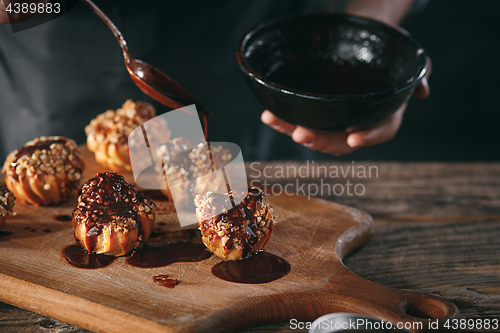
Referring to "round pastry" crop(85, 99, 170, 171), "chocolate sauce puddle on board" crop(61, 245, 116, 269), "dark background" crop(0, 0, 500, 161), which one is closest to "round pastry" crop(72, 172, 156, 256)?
"chocolate sauce puddle on board" crop(61, 245, 116, 269)

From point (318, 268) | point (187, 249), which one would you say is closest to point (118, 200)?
point (187, 249)

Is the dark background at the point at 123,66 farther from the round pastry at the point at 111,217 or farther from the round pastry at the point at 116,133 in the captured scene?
the round pastry at the point at 111,217

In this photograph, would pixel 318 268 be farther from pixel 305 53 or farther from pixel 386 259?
pixel 305 53

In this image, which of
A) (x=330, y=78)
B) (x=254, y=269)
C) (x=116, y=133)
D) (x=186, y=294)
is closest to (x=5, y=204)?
(x=116, y=133)

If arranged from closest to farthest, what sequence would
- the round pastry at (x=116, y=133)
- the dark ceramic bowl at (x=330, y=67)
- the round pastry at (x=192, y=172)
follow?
the dark ceramic bowl at (x=330, y=67), the round pastry at (x=192, y=172), the round pastry at (x=116, y=133)

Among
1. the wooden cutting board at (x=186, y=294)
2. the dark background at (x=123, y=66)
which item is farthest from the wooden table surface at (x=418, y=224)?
the dark background at (x=123, y=66)

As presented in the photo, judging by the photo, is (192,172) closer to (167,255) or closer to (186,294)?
(167,255)
